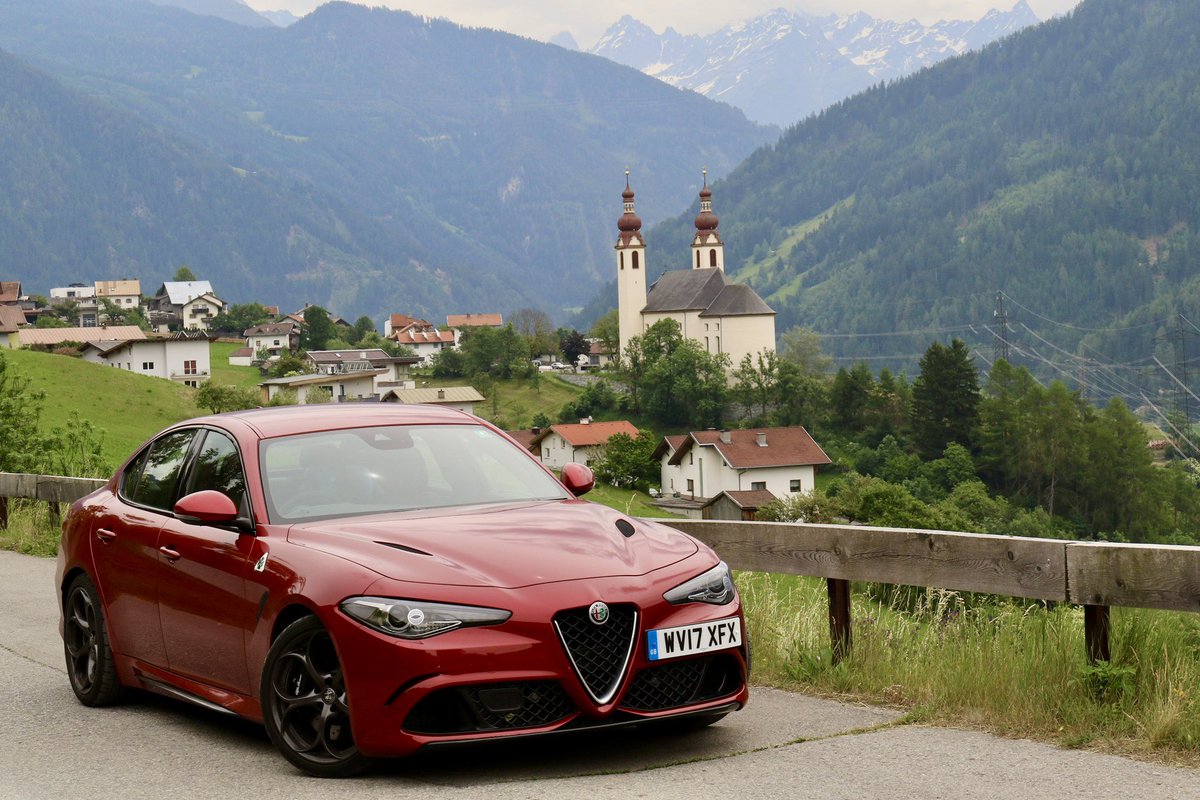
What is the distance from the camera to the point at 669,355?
497 ft

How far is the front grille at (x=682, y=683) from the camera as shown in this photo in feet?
19.5

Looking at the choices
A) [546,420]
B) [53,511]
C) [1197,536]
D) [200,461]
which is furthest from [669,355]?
[200,461]

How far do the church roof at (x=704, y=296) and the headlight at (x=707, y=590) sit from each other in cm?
15303

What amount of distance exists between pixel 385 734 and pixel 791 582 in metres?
4.55

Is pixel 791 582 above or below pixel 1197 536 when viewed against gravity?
above

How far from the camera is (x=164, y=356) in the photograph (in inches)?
5335

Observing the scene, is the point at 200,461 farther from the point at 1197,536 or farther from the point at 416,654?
the point at 1197,536

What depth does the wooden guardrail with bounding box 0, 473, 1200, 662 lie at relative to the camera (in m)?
6.36

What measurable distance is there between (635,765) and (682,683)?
391mm

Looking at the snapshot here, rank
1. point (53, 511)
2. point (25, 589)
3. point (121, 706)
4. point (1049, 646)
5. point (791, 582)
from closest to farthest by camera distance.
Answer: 1. point (1049, 646)
2. point (121, 706)
3. point (791, 582)
4. point (25, 589)
5. point (53, 511)

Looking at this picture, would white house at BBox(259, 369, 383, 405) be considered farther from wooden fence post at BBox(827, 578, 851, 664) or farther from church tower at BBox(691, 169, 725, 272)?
wooden fence post at BBox(827, 578, 851, 664)

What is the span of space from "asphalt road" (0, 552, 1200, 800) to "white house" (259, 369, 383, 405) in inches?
3940

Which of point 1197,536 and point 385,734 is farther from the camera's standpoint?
point 1197,536

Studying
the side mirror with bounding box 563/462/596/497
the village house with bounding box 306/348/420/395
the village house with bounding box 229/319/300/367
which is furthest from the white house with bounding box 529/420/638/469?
the side mirror with bounding box 563/462/596/497
